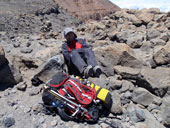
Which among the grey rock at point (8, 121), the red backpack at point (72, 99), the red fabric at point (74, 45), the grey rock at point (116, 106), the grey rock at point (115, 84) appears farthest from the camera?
the red fabric at point (74, 45)

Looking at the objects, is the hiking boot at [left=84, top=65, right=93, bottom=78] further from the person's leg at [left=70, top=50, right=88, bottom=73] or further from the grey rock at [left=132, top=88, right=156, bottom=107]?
the grey rock at [left=132, top=88, right=156, bottom=107]

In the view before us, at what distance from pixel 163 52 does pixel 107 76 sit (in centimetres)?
166

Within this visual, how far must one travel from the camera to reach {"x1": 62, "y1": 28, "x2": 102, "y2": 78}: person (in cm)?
356

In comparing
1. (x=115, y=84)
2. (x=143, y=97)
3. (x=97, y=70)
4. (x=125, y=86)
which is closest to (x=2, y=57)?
(x=97, y=70)

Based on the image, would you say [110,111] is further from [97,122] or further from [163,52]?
[163,52]

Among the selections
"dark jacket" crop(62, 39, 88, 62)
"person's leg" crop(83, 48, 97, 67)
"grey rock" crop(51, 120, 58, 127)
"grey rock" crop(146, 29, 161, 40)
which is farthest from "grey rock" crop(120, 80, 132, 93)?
"grey rock" crop(146, 29, 161, 40)

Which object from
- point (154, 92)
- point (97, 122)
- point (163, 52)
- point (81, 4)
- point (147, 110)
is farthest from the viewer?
point (81, 4)

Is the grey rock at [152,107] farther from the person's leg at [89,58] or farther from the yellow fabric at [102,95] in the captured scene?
the person's leg at [89,58]

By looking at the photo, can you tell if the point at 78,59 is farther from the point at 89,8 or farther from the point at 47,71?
the point at 89,8

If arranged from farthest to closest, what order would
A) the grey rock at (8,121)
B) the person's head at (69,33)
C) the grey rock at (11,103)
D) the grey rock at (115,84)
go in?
the person's head at (69,33) < the grey rock at (115,84) < the grey rock at (11,103) < the grey rock at (8,121)

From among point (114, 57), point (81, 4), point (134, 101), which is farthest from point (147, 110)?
point (81, 4)

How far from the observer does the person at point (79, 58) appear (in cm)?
356

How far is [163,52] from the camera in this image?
14.0ft

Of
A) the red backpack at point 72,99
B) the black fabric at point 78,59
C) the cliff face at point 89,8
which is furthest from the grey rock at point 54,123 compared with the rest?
the cliff face at point 89,8
